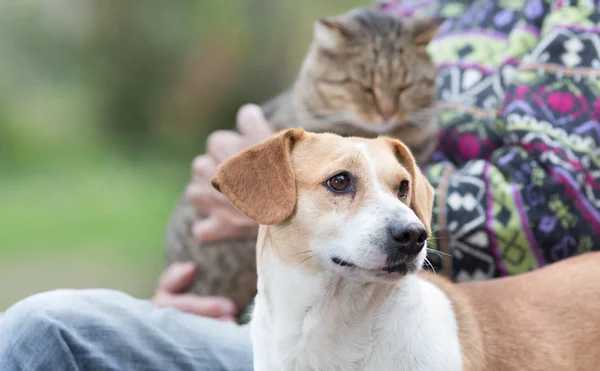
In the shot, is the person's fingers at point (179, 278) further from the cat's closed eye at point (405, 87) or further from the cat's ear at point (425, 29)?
the cat's ear at point (425, 29)

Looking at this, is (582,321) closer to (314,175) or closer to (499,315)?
(499,315)

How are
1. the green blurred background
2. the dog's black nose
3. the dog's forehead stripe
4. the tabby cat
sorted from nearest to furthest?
1. the dog's black nose
2. the dog's forehead stripe
3. the tabby cat
4. the green blurred background

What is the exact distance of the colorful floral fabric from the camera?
1.57 meters

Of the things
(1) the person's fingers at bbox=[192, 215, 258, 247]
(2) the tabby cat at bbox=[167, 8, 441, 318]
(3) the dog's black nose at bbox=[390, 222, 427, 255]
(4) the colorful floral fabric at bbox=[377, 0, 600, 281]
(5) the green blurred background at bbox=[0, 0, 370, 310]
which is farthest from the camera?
(5) the green blurred background at bbox=[0, 0, 370, 310]

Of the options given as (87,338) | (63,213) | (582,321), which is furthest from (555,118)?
(63,213)

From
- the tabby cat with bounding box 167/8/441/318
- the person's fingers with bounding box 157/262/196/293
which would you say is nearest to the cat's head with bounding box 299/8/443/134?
the tabby cat with bounding box 167/8/441/318

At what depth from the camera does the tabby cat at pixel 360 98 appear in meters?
1.92

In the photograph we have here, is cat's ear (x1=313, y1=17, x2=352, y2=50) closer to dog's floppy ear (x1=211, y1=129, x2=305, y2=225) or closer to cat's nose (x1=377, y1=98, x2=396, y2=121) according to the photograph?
cat's nose (x1=377, y1=98, x2=396, y2=121)

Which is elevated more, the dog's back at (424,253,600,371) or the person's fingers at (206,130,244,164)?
the person's fingers at (206,130,244,164)

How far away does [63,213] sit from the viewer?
4047 millimetres

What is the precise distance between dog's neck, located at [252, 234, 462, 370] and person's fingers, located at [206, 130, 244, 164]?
0.75 meters

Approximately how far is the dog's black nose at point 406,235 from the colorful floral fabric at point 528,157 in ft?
1.76

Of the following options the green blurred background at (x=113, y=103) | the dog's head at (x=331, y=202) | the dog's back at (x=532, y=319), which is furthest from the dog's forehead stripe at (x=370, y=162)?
the green blurred background at (x=113, y=103)

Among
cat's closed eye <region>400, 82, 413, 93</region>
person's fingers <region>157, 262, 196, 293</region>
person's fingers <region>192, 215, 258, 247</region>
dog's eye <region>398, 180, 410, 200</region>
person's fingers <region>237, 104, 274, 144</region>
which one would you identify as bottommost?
person's fingers <region>157, 262, 196, 293</region>
